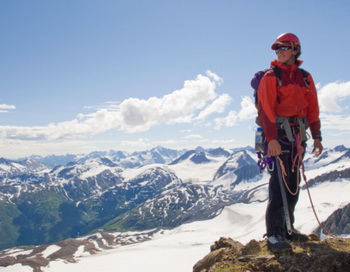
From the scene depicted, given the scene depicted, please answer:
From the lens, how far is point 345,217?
103562mm

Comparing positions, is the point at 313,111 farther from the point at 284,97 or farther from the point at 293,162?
the point at 293,162

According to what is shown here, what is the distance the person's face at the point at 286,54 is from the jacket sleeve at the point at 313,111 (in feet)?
2.61

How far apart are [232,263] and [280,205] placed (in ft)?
6.84

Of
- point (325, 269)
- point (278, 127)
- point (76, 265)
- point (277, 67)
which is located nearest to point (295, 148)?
point (278, 127)

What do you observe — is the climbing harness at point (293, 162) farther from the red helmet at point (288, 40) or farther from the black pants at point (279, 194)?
the red helmet at point (288, 40)

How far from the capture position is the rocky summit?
6398 millimetres

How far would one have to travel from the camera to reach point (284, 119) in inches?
314

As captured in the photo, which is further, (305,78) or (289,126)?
(305,78)

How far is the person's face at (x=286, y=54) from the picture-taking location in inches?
321

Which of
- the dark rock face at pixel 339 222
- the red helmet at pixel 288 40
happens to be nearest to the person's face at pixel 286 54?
the red helmet at pixel 288 40

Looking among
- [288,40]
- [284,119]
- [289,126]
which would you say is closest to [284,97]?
[284,119]

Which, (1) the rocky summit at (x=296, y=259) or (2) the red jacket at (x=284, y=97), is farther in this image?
(2) the red jacket at (x=284, y=97)

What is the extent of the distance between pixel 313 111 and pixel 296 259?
4356mm

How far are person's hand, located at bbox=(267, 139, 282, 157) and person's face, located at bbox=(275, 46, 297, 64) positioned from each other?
2493 millimetres
